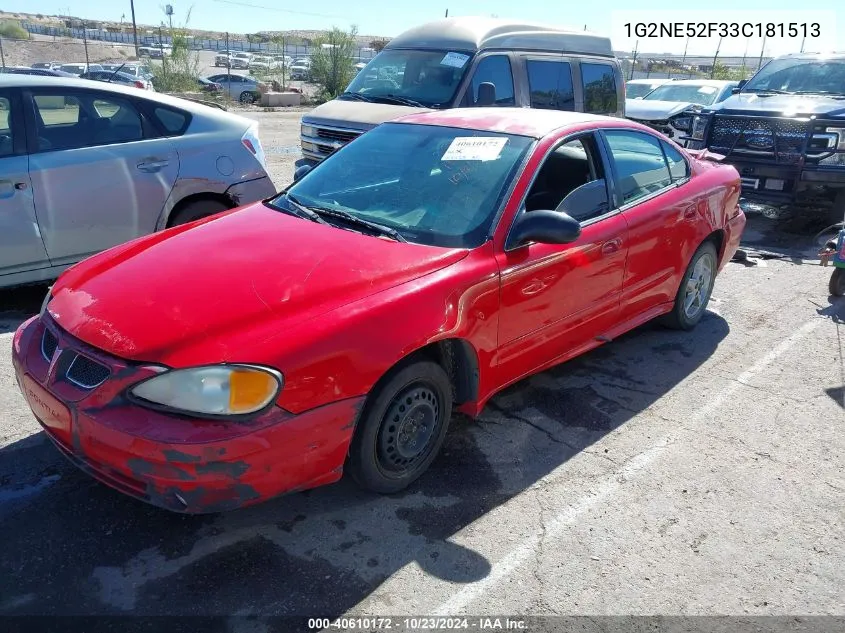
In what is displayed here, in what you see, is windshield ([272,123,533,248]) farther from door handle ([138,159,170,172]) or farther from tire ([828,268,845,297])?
tire ([828,268,845,297])

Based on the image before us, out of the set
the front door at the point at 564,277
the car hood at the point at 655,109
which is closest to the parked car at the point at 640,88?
the car hood at the point at 655,109

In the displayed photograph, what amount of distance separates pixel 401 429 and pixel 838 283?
4.87 metres

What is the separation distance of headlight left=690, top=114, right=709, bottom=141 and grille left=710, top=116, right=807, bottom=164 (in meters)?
0.17

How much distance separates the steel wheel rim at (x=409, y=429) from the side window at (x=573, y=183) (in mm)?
1259

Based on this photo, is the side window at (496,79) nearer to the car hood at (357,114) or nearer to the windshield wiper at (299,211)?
the car hood at (357,114)

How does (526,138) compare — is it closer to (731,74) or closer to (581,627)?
(581,627)

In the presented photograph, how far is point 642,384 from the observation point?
4.44 meters

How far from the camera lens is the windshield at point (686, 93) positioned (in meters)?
14.1

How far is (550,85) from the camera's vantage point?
28.2ft

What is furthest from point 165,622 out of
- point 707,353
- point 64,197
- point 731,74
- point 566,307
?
point 731,74

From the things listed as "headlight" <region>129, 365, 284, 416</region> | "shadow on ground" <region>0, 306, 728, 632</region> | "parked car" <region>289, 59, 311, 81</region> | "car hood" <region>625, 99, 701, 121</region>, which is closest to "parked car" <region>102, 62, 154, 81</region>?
"parked car" <region>289, 59, 311, 81</region>

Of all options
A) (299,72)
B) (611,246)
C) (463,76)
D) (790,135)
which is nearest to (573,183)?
(611,246)

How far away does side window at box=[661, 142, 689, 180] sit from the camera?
15.9 feet

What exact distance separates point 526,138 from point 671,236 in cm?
141
